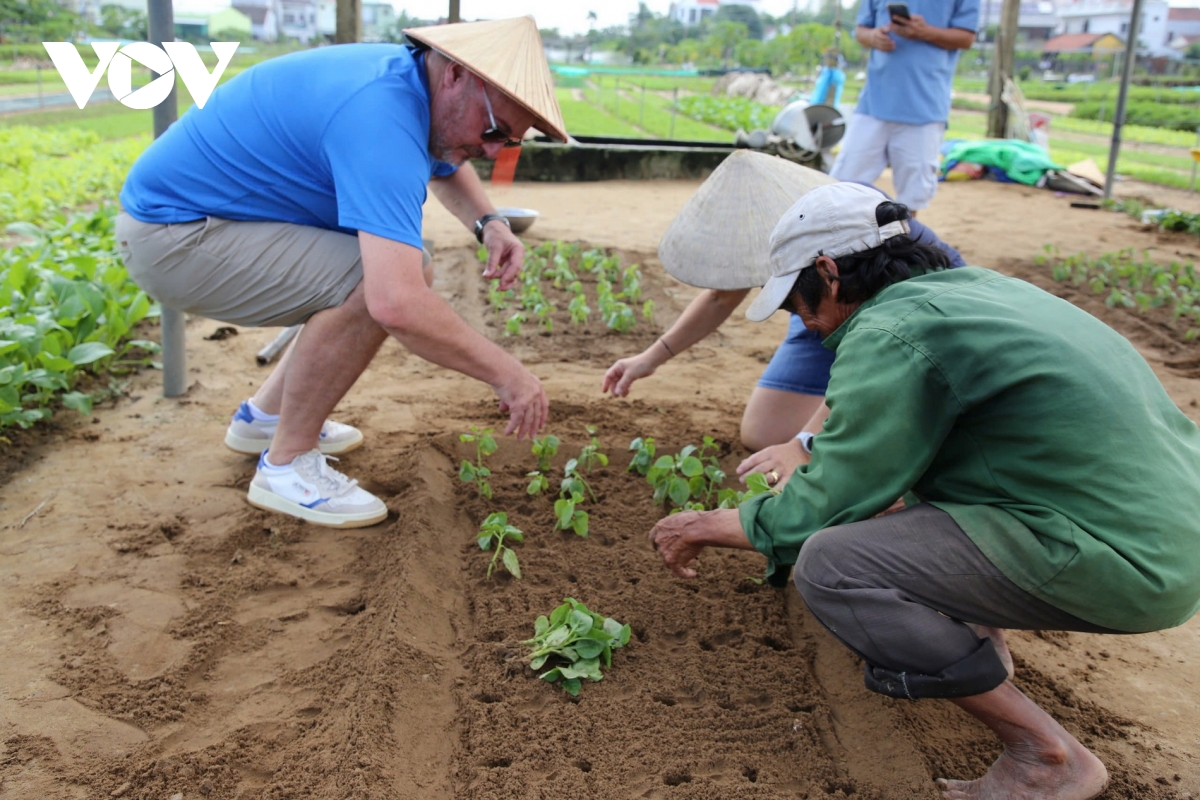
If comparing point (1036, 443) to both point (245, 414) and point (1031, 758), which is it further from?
point (245, 414)

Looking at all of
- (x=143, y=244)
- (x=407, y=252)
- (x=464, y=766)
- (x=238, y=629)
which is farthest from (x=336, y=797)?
(x=143, y=244)

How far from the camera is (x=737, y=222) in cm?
284

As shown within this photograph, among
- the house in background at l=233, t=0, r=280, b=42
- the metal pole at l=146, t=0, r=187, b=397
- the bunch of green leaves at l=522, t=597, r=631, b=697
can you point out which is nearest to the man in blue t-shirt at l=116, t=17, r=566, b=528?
the bunch of green leaves at l=522, t=597, r=631, b=697

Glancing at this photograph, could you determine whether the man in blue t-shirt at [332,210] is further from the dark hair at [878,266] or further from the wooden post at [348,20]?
the wooden post at [348,20]

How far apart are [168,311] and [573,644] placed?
7.45ft

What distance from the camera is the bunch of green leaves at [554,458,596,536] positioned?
2752 millimetres

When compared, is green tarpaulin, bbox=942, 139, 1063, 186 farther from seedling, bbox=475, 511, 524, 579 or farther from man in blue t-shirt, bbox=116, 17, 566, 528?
seedling, bbox=475, 511, 524, 579

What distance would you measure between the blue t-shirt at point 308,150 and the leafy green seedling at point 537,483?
3.02 feet

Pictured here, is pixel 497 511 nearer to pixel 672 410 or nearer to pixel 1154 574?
pixel 672 410

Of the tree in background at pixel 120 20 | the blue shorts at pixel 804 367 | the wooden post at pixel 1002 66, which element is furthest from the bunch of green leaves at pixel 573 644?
the wooden post at pixel 1002 66

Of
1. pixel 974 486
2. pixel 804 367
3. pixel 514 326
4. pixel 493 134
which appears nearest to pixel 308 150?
pixel 493 134

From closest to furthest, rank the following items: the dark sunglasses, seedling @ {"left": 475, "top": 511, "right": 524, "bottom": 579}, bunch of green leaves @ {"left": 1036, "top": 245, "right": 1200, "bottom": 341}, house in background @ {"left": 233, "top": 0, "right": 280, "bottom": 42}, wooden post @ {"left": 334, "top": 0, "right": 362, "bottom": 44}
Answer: the dark sunglasses → seedling @ {"left": 475, "top": 511, "right": 524, "bottom": 579} → bunch of green leaves @ {"left": 1036, "top": 245, "right": 1200, "bottom": 341} → wooden post @ {"left": 334, "top": 0, "right": 362, "bottom": 44} → house in background @ {"left": 233, "top": 0, "right": 280, "bottom": 42}

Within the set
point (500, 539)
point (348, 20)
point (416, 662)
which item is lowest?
point (416, 662)

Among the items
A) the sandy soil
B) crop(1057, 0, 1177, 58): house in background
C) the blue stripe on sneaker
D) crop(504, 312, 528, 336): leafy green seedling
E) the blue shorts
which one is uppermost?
crop(1057, 0, 1177, 58): house in background
